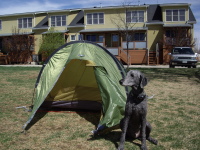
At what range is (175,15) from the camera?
1021 inches

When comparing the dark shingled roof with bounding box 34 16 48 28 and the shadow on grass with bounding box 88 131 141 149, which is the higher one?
the dark shingled roof with bounding box 34 16 48 28

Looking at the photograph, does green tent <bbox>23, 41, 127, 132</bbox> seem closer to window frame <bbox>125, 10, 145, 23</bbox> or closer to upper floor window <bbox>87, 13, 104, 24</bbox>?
window frame <bbox>125, 10, 145, 23</bbox>

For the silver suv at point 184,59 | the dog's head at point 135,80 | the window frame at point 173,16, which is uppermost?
the window frame at point 173,16

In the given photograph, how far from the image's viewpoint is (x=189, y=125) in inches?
198

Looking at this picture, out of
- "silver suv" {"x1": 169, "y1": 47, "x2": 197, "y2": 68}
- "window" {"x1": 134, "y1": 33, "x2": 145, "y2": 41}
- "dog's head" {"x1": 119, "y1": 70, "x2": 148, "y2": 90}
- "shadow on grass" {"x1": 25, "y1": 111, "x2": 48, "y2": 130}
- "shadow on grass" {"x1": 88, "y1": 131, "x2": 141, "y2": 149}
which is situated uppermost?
"window" {"x1": 134, "y1": 33, "x2": 145, "y2": 41}

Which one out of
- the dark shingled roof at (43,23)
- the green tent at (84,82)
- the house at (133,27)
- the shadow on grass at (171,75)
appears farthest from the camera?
the dark shingled roof at (43,23)

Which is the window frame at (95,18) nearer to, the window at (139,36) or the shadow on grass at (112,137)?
the window at (139,36)

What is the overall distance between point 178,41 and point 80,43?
2127cm

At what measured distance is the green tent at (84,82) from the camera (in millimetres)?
4707

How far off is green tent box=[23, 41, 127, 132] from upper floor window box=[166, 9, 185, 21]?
21.9 metres

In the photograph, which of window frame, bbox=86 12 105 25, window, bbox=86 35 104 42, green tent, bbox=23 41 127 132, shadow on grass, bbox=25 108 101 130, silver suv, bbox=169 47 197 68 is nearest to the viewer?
green tent, bbox=23 41 127 132

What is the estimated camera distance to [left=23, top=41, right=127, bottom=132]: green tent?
185 inches

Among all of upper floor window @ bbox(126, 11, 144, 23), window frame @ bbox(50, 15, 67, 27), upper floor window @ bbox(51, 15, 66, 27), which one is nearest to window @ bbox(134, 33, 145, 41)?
upper floor window @ bbox(126, 11, 144, 23)

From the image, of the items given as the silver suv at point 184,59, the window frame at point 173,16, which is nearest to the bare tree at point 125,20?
the window frame at point 173,16
